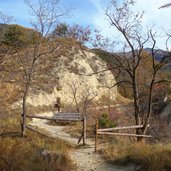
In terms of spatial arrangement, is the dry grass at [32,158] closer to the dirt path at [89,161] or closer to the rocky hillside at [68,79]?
the dirt path at [89,161]

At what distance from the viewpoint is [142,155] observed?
12.6m

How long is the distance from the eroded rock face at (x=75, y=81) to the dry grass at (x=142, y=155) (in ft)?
63.0

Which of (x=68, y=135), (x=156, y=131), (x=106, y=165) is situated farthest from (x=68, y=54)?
(x=106, y=165)

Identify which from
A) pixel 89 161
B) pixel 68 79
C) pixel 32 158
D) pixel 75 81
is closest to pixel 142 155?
pixel 89 161

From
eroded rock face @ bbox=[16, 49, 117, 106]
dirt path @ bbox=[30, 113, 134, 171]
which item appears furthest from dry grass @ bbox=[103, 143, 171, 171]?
eroded rock face @ bbox=[16, 49, 117, 106]

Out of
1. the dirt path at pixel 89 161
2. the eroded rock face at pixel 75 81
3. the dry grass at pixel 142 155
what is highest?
the eroded rock face at pixel 75 81

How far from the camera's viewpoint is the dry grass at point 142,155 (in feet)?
38.7

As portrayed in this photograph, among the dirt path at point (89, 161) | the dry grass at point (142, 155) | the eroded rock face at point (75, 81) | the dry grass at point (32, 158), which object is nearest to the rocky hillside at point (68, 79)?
the eroded rock face at point (75, 81)

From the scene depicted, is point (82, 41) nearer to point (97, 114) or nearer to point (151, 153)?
point (151, 153)

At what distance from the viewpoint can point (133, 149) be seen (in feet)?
44.4

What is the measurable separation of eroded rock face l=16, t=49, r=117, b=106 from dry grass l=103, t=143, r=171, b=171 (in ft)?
63.0

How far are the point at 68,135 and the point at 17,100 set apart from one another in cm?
1179

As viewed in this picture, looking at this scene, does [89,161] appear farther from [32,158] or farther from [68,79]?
[68,79]

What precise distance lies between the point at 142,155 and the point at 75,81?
91.1 ft
